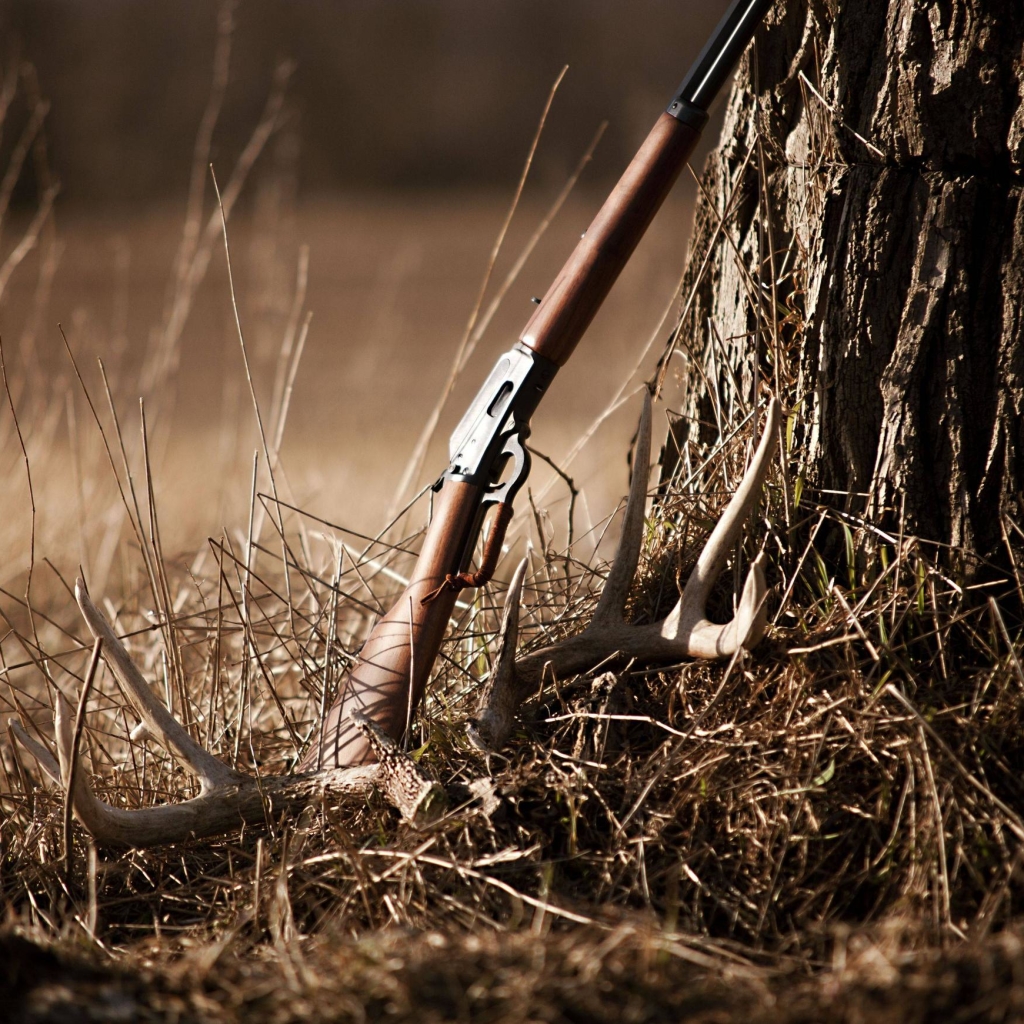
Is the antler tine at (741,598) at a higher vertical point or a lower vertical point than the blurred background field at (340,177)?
lower

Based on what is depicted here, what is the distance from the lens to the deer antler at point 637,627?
1404mm

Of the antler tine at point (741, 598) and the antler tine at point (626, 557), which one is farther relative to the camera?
the antler tine at point (626, 557)

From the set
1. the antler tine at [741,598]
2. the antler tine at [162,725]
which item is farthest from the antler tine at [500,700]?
the antler tine at [162,725]

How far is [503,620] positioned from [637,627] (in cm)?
22

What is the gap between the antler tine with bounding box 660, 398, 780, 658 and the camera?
1354 mm

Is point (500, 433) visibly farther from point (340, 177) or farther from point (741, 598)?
point (340, 177)

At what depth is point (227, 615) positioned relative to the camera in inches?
111

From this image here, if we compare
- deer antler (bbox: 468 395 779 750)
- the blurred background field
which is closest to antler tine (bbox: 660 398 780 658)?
deer antler (bbox: 468 395 779 750)

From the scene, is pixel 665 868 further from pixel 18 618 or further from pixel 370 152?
pixel 370 152

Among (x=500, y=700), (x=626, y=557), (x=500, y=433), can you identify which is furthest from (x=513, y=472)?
(x=500, y=700)

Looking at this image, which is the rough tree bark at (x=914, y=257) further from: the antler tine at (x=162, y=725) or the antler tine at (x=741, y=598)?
the antler tine at (x=162, y=725)

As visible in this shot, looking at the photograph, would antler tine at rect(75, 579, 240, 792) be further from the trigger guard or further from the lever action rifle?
the trigger guard

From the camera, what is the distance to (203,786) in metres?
1.52

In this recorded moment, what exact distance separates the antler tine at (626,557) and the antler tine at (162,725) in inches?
25.6
